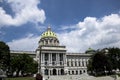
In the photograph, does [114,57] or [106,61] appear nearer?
[106,61]

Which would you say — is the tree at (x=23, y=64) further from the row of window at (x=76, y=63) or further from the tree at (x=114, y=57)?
the row of window at (x=76, y=63)

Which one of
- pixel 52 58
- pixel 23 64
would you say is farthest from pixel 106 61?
pixel 52 58

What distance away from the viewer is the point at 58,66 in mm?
108062

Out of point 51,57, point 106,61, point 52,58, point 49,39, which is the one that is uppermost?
point 49,39

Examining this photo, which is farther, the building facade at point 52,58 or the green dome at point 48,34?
the green dome at point 48,34

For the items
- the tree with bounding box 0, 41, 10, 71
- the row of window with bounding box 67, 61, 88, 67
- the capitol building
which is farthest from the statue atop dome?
the tree with bounding box 0, 41, 10, 71

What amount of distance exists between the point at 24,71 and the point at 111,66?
30196 millimetres

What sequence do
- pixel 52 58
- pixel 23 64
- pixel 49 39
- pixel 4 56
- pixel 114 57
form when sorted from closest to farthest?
pixel 4 56 < pixel 23 64 < pixel 114 57 < pixel 52 58 < pixel 49 39

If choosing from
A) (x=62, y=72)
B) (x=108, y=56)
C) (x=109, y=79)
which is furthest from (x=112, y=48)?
(x=62, y=72)

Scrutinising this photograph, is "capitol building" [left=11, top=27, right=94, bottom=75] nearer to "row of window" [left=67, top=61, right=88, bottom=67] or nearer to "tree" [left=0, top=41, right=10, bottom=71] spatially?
"row of window" [left=67, top=61, right=88, bottom=67]

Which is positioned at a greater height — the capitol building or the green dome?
the green dome

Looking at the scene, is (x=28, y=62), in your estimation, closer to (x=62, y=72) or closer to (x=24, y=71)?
(x=24, y=71)

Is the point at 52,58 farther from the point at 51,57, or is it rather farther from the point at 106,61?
the point at 106,61

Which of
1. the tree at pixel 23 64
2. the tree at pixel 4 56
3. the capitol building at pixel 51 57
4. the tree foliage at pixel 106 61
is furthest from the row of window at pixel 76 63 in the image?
the tree at pixel 4 56
